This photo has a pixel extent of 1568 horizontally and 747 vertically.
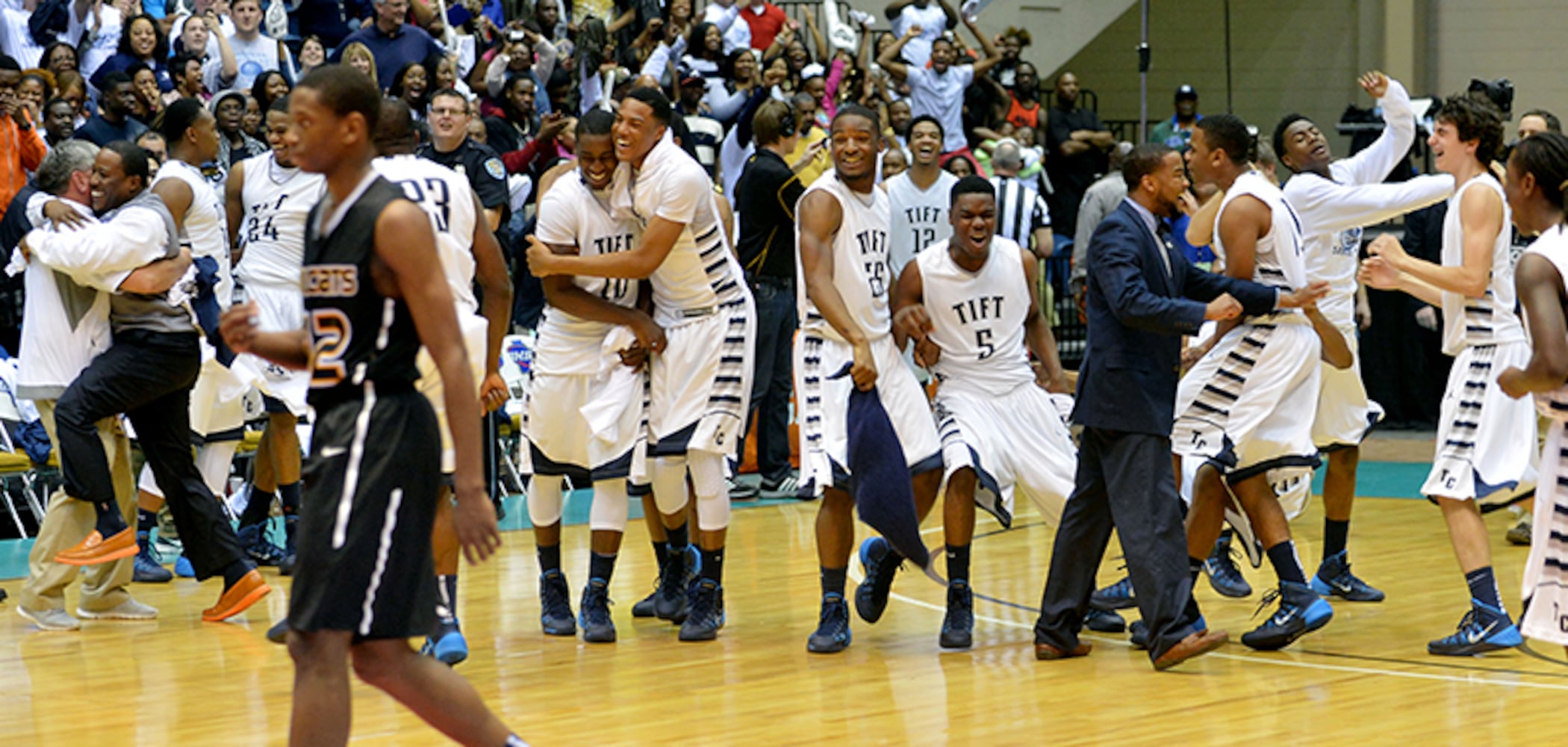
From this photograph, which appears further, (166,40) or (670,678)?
(166,40)

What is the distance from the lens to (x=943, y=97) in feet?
54.9

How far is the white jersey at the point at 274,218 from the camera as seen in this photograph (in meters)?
7.91

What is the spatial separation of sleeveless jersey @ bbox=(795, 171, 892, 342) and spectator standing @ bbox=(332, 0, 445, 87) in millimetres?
7214

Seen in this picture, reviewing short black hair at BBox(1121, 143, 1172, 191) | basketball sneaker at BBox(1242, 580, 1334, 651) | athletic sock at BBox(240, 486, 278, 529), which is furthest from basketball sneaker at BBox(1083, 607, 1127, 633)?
athletic sock at BBox(240, 486, 278, 529)

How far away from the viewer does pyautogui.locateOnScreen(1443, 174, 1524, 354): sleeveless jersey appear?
662cm

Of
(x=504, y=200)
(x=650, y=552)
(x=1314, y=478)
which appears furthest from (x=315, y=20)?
(x=1314, y=478)

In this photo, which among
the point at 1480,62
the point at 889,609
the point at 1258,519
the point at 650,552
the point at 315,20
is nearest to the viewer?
the point at 1258,519

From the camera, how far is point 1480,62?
765 inches

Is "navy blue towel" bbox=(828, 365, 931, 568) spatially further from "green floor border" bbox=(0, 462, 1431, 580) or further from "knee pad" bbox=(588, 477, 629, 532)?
"green floor border" bbox=(0, 462, 1431, 580)

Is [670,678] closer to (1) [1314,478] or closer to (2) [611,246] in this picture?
(2) [611,246]

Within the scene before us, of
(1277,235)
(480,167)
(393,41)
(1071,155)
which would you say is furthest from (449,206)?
(1071,155)

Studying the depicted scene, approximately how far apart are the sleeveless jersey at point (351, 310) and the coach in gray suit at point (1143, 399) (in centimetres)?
285

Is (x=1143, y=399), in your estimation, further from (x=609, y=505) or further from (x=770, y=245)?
(x=770, y=245)

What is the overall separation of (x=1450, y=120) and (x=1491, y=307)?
692mm
